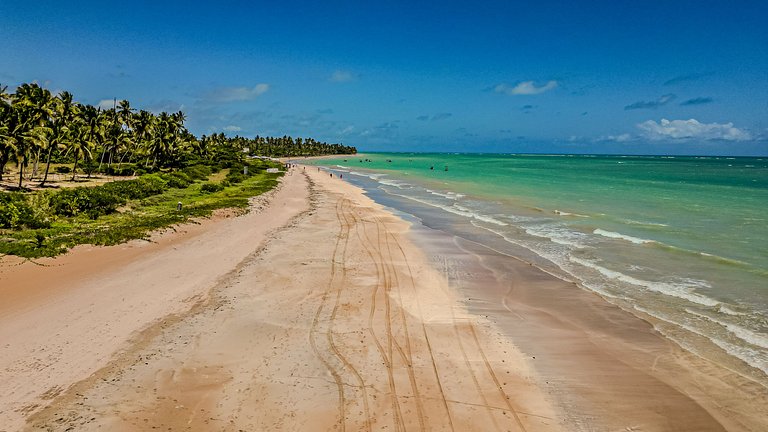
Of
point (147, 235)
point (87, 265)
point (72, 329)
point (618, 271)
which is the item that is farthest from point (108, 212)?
point (618, 271)

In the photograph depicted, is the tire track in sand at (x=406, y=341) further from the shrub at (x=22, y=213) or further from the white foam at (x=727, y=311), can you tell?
the shrub at (x=22, y=213)

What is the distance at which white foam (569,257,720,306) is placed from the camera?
13.8 m

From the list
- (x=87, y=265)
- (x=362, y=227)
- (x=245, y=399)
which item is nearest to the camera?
(x=245, y=399)

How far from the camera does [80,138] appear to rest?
166ft

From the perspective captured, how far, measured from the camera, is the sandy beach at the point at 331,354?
752cm

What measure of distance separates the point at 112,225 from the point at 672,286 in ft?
90.4

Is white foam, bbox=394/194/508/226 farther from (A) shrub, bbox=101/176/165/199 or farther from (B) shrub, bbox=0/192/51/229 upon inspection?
(B) shrub, bbox=0/192/51/229

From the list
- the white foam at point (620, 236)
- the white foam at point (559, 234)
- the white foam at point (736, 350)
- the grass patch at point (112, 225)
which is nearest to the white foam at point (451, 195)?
the white foam at point (559, 234)

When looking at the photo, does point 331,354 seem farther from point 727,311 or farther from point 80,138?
point 80,138

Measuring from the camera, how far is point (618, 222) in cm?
2911

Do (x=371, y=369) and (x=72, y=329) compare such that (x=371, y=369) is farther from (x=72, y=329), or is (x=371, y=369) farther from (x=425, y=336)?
(x=72, y=329)

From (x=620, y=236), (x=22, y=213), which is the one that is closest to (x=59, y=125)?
(x=22, y=213)

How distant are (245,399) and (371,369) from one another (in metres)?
2.69

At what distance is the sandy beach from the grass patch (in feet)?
4.75
